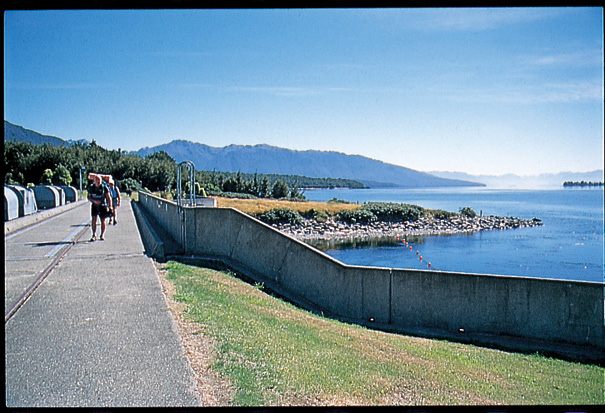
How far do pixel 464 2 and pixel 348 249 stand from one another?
265 inches

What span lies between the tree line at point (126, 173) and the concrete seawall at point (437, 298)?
70cm

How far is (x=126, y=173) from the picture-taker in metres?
7.63

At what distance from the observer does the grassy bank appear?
3773mm

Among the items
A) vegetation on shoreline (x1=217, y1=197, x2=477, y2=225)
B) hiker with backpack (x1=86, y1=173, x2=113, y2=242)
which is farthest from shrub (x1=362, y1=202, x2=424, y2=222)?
hiker with backpack (x1=86, y1=173, x2=113, y2=242)

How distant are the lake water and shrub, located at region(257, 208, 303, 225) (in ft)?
2.58

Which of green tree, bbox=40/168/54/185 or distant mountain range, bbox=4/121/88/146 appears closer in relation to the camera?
distant mountain range, bbox=4/121/88/146

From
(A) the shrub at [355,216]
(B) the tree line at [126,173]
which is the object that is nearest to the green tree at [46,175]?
(B) the tree line at [126,173]

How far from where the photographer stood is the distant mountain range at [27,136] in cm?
407

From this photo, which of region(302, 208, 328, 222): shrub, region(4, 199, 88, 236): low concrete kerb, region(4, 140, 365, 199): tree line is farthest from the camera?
region(4, 199, 88, 236): low concrete kerb

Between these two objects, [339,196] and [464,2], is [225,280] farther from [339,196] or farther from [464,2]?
[464,2]

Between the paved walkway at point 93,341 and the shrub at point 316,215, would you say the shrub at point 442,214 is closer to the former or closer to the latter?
the shrub at point 316,215

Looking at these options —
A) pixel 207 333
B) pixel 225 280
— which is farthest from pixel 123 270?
pixel 207 333

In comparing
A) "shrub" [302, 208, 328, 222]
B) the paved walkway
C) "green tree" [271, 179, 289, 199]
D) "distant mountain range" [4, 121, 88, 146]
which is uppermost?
"distant mountain range" [4, 121, 88, 146]

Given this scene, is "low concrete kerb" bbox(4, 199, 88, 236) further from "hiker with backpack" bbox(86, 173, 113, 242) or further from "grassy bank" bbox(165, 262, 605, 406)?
"grassy bank" bbox(165, 262, 605, 406)
